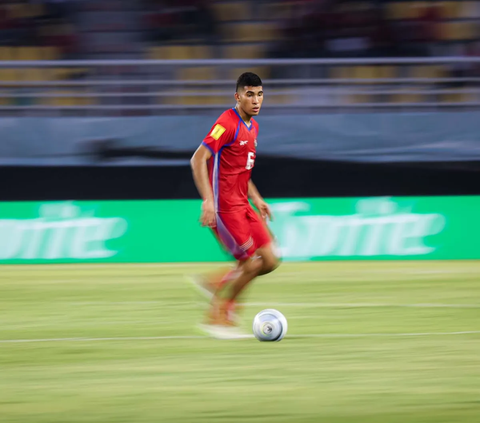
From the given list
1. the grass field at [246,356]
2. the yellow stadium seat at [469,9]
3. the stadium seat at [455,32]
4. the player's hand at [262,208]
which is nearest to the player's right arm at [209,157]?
the player's hand at [262,208]

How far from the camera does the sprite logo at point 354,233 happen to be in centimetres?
1211

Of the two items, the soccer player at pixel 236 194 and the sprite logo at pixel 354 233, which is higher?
the sprite logo at pixel 354 233

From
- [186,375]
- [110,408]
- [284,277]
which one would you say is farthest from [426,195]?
[110,408]

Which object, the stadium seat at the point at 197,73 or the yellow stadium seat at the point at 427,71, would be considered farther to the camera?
the yellow stadium seat at the point at 427,71

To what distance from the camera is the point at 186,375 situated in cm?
514

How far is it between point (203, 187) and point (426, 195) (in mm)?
6939

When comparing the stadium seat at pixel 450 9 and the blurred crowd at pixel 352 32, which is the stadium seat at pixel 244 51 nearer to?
the blurred crowd at pixel 352 32

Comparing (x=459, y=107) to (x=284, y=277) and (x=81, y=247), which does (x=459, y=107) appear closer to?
(x=284, y=277)

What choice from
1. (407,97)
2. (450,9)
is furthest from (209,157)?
(450,9)

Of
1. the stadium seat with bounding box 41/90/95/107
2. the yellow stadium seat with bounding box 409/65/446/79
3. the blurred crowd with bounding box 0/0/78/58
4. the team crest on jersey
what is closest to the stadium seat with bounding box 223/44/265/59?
the blurred crowd with bounding box 0/0/78/58

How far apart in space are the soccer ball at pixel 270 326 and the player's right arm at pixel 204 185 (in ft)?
2.34

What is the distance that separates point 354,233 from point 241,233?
5.91 meters

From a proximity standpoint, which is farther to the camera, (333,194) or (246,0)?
(246,0)

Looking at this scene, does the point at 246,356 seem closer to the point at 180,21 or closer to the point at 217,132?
the point at 217,132
